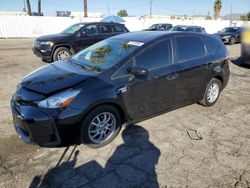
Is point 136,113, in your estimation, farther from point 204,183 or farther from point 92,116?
point 204,183

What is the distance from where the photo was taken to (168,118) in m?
4.79

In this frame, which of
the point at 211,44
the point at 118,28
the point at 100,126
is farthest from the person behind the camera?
the point at 118,28

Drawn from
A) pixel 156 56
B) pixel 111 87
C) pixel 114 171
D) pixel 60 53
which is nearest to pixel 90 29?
pixel 60 53

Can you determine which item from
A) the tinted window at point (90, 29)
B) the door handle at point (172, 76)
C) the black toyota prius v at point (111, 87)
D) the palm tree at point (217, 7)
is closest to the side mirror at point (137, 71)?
the black toyota prius v at point (111, 87)

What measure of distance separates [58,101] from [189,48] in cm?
274

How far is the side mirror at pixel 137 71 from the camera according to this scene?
3631 millimetres

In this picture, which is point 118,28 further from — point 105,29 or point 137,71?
point 137,71

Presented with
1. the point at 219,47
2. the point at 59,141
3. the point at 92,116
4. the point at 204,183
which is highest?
the point at 219,47

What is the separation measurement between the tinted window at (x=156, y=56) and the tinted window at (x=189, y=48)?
0.91ft

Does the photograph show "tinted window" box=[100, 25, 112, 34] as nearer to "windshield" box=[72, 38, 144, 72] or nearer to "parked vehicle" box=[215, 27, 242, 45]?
"windshield" box=[72, 38, 144, 72]

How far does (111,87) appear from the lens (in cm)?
352

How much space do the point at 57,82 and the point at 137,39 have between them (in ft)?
5.48

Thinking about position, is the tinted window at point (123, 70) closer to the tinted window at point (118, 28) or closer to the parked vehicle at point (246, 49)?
the parked vehicle at point (246, 49)

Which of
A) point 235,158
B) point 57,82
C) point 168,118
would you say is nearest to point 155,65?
point 168,118
